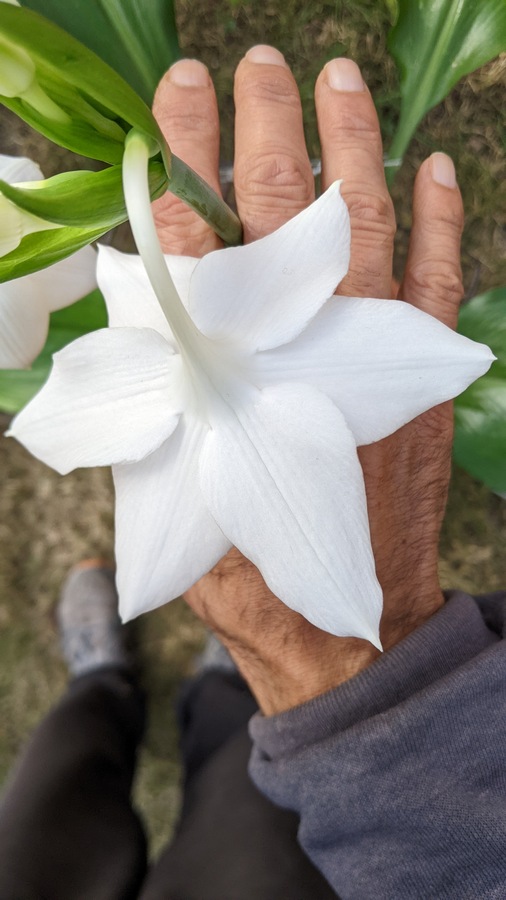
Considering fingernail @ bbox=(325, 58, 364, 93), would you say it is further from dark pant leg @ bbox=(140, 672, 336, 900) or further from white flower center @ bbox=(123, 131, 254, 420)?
dark pant leg @ bbox=(140, 672, 336, 900)

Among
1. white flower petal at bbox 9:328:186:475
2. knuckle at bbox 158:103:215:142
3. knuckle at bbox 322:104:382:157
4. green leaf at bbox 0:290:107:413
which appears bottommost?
green leaf at bbox 0:290:107:413

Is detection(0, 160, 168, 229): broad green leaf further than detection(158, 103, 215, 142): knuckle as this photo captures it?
No

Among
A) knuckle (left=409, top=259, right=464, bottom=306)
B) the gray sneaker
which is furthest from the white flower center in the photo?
the gray sneaker

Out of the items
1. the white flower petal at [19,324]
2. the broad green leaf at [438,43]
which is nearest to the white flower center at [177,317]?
the white flower petal at [19,324]

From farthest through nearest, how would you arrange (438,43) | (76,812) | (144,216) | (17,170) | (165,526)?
(76,812), (438,43), (17,170), (165,526), (144,216)

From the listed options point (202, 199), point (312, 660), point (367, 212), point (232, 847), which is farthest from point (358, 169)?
point (232, 847)

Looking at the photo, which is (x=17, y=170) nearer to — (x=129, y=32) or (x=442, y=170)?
(x=129, y=32)

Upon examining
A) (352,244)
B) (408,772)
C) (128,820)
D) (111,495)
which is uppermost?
(352,244)
